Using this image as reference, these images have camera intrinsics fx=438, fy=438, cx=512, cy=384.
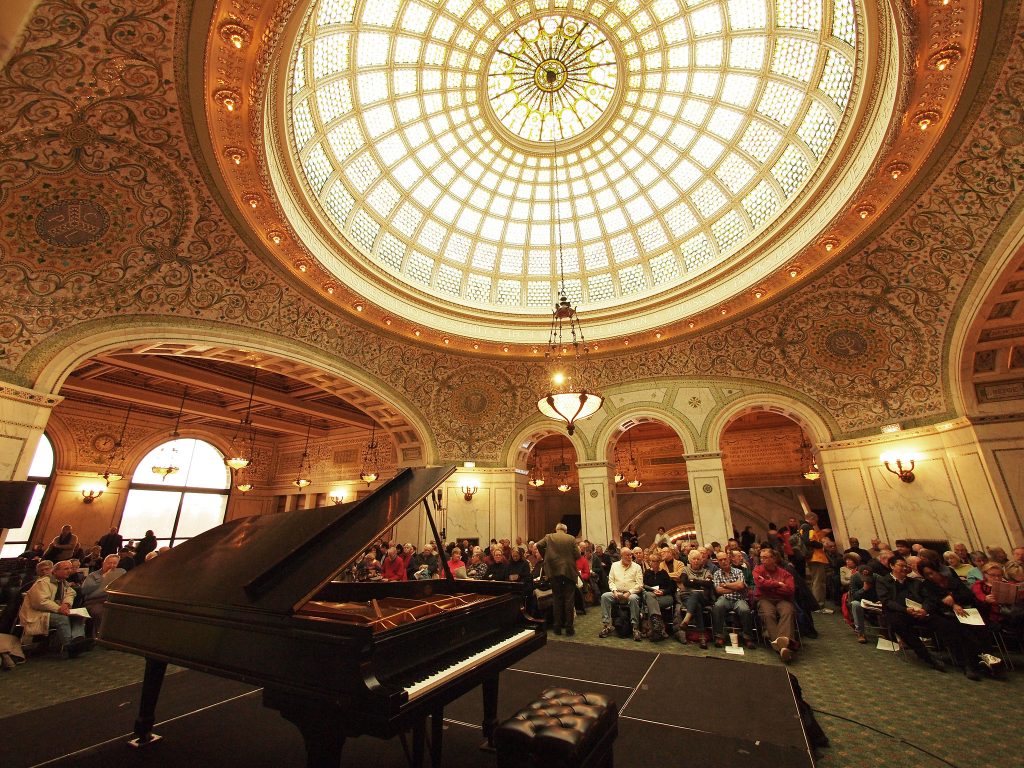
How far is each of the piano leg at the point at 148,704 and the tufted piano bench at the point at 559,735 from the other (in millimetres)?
2348

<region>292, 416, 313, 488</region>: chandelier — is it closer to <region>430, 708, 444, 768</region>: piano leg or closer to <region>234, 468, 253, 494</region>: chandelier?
<region>234, 468, 253, 494</region>: chandelier

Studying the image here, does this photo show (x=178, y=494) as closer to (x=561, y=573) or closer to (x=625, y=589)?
(x=561, y=573)

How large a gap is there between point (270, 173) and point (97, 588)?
22.4 feet

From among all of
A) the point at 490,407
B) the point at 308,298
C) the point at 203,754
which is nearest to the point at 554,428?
the point at 490,407

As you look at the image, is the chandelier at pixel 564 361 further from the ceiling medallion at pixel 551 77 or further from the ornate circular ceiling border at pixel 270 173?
the ornate circular ceiling border at pixel 270 173

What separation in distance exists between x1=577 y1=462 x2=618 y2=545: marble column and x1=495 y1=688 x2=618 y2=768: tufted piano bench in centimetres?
1065

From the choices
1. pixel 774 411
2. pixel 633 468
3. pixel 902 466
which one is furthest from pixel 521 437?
pixel 902 466

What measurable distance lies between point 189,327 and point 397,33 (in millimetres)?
7590

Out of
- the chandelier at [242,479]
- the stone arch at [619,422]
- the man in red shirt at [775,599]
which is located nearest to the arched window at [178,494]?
the chandelier at [242,479]

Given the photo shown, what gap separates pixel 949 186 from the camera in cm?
692

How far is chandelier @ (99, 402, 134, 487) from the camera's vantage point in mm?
14000

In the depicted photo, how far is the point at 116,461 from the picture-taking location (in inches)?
572

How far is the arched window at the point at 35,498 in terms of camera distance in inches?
496

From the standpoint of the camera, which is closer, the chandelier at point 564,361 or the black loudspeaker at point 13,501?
the black loudspeaker at point 13,501
